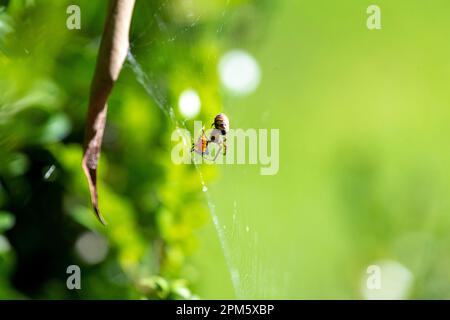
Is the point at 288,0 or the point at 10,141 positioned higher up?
the point at 288,0

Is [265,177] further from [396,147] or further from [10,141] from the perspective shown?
[10,141]

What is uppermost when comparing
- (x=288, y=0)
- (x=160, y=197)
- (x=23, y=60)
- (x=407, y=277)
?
(x=288, y=0)

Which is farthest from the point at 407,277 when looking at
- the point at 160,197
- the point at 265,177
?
the point at 160,197

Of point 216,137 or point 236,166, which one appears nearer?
point 216,137

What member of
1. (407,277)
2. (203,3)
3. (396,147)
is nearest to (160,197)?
(203,3)

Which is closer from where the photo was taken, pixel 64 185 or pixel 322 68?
pixel 64 185
